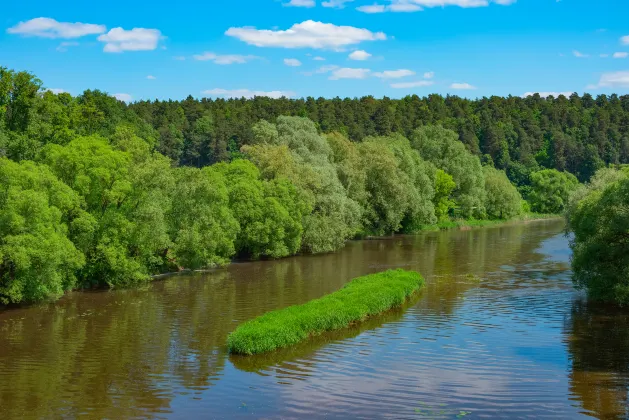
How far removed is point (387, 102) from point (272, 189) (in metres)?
124

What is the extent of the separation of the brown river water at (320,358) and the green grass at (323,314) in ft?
2.17

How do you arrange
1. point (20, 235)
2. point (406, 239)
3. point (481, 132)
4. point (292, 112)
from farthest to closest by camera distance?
1. point (481, 132)
2. point (292, 112)
3. point (406, 239)
4. point (20, 235)

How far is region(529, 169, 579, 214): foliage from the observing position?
130 m

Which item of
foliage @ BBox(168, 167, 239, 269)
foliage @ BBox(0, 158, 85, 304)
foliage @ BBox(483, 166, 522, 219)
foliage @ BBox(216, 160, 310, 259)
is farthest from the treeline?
foliage @ BBox(0, 158, 85, 304)

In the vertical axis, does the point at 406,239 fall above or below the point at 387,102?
below

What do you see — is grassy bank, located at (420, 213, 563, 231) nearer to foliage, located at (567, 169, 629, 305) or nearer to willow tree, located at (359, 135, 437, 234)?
willow tree, located at (359, 135, 437, 234)

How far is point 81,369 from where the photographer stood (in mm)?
27750

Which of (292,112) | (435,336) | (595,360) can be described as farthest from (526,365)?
(292,112)

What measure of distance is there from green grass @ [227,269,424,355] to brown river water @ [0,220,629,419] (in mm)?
661

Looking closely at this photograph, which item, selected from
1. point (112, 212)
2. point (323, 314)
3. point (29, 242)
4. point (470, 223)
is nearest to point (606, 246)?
point (323, 314)

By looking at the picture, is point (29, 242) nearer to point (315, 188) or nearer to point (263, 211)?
point (263, 211)

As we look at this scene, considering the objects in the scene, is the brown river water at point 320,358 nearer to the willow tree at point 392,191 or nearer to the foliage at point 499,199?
the willow tree at point 392,191

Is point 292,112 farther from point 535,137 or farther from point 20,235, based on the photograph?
point 20,235

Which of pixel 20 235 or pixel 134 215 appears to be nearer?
pixel 20 235
